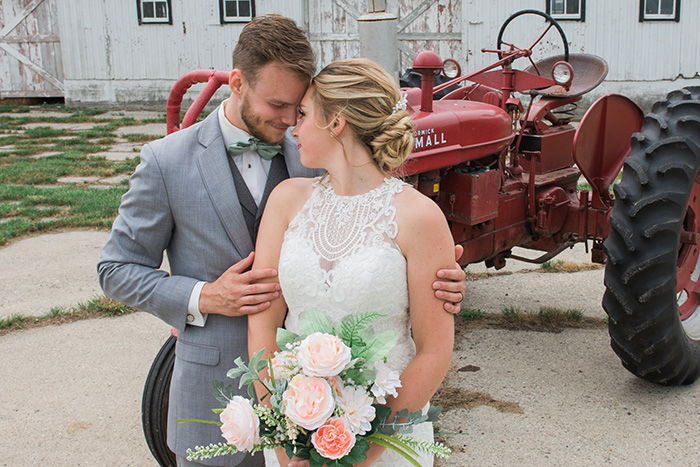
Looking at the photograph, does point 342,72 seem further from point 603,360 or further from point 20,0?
point 20,0

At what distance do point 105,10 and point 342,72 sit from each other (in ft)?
48.4

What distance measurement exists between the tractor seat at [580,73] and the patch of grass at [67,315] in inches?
125

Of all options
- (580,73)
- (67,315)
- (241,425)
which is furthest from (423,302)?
(67,315)

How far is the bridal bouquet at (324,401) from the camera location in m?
1.81

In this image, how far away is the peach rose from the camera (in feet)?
5.95

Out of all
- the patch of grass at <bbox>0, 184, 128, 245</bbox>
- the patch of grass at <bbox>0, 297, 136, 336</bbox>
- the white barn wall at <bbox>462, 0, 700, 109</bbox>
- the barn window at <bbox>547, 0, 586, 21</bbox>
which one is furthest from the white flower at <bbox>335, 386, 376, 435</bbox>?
the barn window at <bbox>547, 0, 586, 21</bbox>

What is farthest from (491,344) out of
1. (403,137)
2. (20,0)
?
(20,0)

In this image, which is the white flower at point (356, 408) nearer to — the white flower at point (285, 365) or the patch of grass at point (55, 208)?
the white flower at point (285, 365)

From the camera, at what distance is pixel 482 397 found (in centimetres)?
417

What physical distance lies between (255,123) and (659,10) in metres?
12.0

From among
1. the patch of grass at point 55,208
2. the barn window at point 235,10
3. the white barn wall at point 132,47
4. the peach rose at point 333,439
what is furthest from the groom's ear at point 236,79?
the barn window at point 235,10

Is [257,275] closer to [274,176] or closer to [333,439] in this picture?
[274,176]

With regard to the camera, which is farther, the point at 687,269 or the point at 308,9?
the point at 308,9

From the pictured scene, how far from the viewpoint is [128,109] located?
15.9 m
